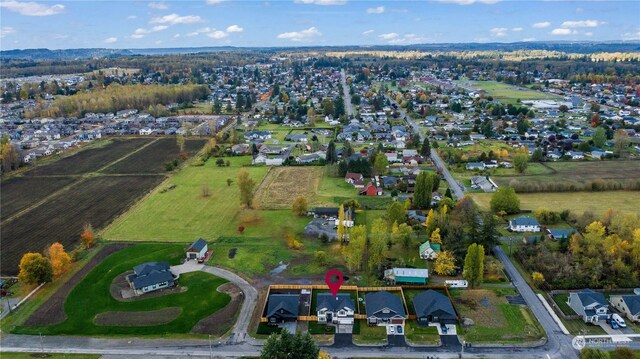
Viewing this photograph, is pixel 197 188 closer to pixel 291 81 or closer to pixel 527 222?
pixel 527 222

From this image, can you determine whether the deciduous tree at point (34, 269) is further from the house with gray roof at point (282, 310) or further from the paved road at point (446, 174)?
the paved road at point (446, 174)

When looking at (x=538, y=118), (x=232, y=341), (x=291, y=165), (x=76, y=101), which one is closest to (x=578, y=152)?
Answer: (x=538, y=118)

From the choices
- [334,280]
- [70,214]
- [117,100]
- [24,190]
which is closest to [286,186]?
[334,280]

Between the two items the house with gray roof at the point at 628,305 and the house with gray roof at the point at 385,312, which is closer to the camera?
the house with gray roof at the point at 385,312

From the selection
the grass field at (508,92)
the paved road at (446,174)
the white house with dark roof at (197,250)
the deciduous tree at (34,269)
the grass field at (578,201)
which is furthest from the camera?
the grass field at (508,92)

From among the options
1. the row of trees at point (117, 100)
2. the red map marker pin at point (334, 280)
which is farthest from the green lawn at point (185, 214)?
the row of trees at point (117, 100)

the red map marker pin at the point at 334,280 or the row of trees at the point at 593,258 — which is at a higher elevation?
the row of trees at the point at 593,258

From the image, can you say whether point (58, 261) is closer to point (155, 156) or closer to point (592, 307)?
point (155, 156)
